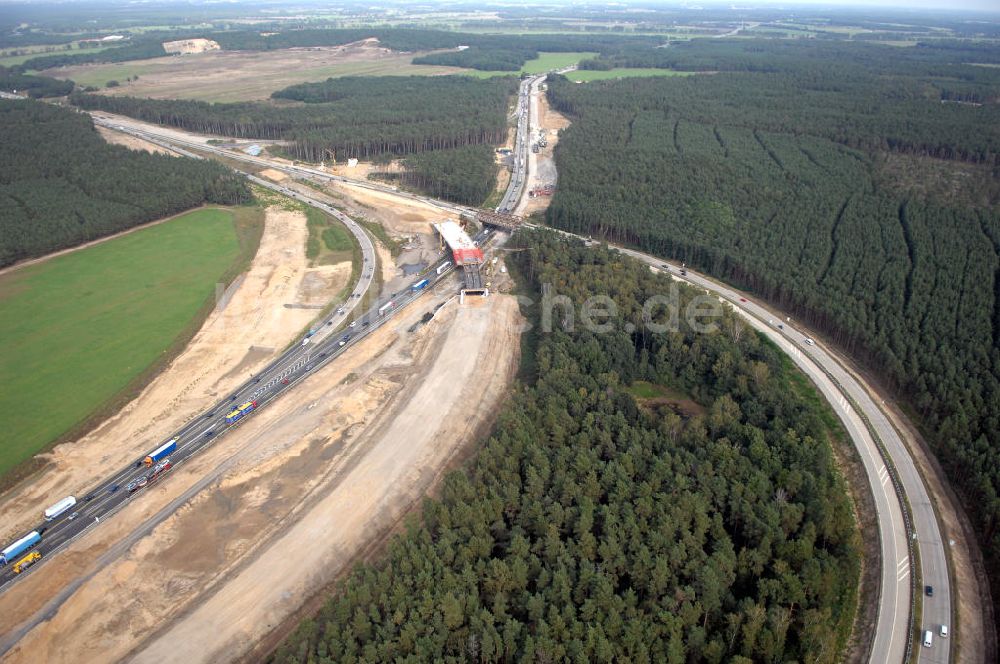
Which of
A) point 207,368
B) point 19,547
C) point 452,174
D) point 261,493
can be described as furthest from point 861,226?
point 19,547

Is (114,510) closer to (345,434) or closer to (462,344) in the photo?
(345,434)

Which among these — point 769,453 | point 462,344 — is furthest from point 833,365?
point 462,344

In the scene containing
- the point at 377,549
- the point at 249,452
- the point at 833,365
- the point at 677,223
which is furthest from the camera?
the point at 677,223

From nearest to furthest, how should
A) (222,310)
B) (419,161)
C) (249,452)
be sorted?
(249,452) < (222,310) < (419,161)

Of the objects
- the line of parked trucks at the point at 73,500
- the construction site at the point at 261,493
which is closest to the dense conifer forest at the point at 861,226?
the construction site at the point at 261,493

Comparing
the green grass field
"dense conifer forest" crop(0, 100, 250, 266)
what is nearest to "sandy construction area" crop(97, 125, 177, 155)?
"dense conifer forest" crop(0, 100, 250, 266)

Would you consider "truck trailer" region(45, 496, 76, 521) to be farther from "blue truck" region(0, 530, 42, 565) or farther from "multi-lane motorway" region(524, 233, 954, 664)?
"multi-lane motorway" region(524, 233, 954, 664)

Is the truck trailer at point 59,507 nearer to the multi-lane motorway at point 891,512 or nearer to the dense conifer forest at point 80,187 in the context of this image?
the multi-lane motorway at point 891,512
